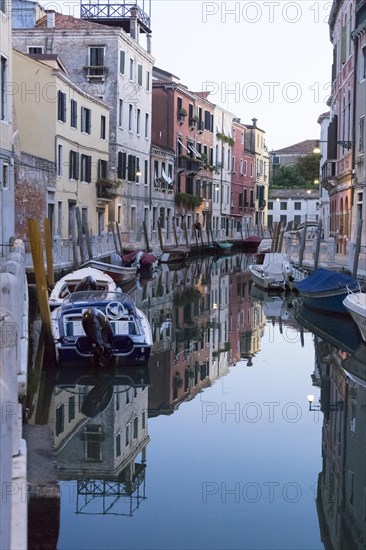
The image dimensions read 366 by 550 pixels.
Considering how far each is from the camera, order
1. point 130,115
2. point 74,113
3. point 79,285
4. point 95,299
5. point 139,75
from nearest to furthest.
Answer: point 95,299 < point 79,285 < point 74,113 < point 130,115 < point 139,75

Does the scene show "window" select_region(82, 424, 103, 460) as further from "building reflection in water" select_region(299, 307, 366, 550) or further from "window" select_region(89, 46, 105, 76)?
"window" select_region(89, 46, 105, 76)

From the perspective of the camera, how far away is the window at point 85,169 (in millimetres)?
29453

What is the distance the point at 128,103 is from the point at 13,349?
106 ft

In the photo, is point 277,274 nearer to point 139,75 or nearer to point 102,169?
point 102,169

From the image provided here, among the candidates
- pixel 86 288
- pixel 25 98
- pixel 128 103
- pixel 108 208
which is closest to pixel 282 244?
pixel 108 208

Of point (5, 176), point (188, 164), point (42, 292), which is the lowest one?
point (42, 292)

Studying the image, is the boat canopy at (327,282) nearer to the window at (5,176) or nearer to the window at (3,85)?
the window at (5,176)

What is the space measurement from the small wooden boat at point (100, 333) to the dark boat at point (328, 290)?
6019 millimetres

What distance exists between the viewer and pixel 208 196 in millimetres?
52750

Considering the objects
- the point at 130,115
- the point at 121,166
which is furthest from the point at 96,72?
the point at 121,166

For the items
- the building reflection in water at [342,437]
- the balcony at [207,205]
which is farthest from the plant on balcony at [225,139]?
the building reflection in water at [342,437]

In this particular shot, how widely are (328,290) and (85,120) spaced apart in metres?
15.4

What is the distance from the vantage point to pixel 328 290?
17219 mm

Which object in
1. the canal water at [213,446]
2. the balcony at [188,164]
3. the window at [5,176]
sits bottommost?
the canal water at [213,446]
